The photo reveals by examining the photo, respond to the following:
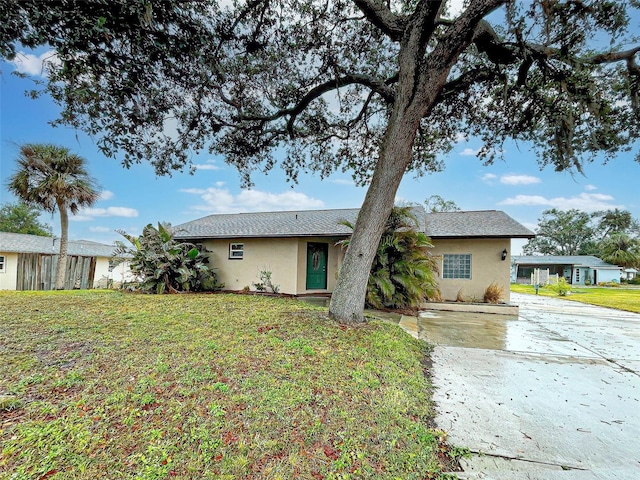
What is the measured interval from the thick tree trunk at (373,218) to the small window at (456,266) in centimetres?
692

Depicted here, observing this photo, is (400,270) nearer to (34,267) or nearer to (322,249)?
(322,249)

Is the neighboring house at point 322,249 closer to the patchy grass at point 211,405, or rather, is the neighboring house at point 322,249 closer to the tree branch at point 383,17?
the tree branch at point 383,17

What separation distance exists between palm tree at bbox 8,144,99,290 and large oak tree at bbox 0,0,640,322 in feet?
34.1

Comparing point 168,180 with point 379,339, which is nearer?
point 379,339

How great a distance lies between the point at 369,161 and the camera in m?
9.83

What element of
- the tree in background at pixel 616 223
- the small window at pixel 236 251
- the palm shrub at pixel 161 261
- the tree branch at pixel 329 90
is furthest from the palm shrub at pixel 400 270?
the tree in background at pixel 616 223

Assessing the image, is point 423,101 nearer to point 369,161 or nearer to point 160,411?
point 369,161

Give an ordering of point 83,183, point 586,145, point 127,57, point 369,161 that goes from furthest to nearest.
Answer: point 83,183 < point 369,161 < point 586,145 < point 127,57

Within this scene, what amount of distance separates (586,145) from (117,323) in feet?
36.5

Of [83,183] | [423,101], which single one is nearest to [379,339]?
[423,101]

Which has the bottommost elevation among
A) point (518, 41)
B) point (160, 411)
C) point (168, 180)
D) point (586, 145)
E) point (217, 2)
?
point (160, 411)

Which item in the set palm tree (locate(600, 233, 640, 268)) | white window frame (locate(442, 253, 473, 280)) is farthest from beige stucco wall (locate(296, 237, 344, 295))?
palm tree (locate(600, 233, 640, 268))

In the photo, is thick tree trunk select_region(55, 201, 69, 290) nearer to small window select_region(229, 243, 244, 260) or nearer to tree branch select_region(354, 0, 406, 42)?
small window select_region(229, 243, 244, 260)

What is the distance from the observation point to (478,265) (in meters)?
11.3
